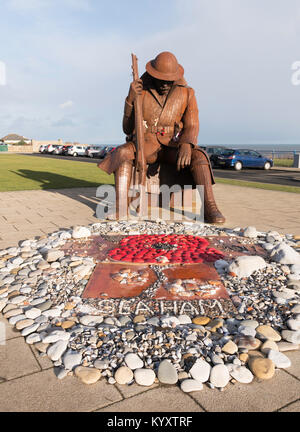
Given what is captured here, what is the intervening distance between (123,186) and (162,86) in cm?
178

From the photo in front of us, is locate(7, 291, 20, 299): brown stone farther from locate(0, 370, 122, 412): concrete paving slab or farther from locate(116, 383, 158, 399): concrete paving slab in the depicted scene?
locate(116, 383, 158, 399): concrete paving slab

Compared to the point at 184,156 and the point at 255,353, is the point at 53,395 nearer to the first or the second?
the point at 255,353

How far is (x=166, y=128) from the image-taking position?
593 cm

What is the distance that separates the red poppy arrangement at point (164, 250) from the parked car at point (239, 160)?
18521 millimetres

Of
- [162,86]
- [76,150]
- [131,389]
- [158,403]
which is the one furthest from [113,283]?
[76,150]

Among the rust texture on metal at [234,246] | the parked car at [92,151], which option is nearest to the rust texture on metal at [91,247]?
the rust texture on metal at [234,246]

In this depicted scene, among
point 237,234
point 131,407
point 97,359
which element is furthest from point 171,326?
point 237,234

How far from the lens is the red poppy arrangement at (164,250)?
3617 mm

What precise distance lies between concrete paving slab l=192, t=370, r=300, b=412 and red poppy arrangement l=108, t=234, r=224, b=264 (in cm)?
180

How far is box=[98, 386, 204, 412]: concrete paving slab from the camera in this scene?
163cm

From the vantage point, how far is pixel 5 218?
6086 mm

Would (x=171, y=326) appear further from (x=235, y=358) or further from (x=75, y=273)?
(x=75, y=273)

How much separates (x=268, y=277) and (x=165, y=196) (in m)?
3.85

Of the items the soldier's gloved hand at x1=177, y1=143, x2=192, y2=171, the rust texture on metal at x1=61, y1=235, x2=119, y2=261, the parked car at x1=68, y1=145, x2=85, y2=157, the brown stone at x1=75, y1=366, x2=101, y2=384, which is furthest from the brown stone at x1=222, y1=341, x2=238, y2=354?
the parked car at x1=68, y1=145, x2=85, y2=157
